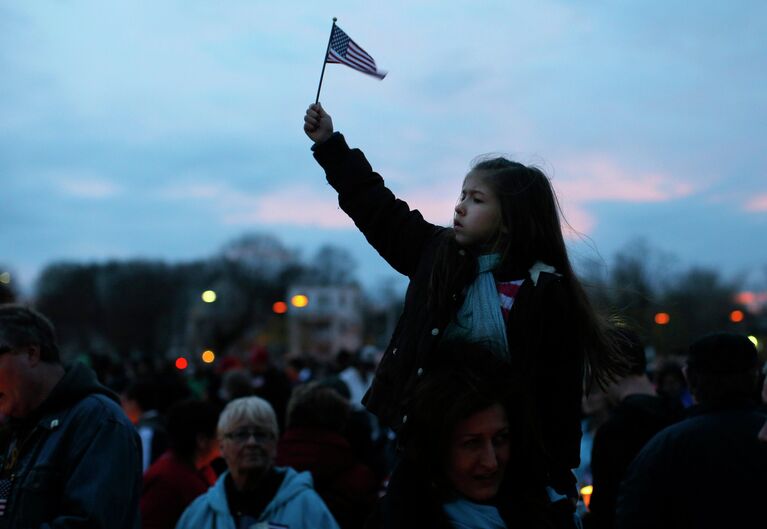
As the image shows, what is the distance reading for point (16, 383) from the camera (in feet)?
14.7

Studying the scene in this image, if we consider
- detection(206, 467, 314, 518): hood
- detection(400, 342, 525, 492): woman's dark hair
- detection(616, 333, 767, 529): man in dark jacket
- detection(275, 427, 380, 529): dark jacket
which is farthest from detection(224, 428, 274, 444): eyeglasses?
detection(400, 342, 525, 492): woman's dark hair

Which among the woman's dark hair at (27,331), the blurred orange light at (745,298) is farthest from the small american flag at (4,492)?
the blurred orange light at (745,298)

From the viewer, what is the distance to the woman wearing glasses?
5.89m

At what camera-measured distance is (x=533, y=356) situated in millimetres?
3338

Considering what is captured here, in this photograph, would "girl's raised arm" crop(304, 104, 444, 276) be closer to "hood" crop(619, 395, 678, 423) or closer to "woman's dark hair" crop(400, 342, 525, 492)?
"woman's dark hair" crop(400, 342, 525, 492)

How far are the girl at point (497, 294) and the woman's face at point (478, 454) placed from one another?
0.11 metres

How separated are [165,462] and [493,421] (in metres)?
4.33

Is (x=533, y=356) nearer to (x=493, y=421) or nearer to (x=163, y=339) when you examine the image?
(x=493, y=421)

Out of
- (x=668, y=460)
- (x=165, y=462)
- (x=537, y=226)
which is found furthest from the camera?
(x=165, y=462)

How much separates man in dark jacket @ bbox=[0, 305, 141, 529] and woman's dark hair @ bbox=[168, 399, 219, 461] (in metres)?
2.57

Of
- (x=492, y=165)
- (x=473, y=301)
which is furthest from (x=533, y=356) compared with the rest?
(x=492, y=165)

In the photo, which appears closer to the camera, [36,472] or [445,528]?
[445,528]

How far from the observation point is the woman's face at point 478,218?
11.6ft

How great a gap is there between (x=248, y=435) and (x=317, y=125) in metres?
3.07
